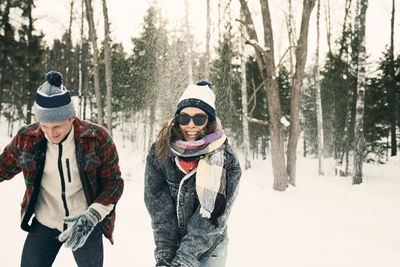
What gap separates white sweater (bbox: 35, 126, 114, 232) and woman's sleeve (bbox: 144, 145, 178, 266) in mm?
364

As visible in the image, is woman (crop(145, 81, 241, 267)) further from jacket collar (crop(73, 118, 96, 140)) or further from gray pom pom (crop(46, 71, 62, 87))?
gray pom pom (crop(46, 71, 62, 87))

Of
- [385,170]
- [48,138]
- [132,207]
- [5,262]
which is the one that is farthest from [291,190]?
[385,170]

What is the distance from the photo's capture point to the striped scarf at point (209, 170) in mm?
1672

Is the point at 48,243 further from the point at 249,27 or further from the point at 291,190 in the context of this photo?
the point at 291,190

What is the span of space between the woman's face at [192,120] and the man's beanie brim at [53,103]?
2.39 ft

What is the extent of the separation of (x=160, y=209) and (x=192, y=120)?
0.59 meters

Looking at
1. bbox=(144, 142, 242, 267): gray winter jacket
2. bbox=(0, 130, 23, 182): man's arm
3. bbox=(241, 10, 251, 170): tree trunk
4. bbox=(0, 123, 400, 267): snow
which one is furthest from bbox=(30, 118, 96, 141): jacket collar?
bbox=(241, 10, 251, 170): tree trunk

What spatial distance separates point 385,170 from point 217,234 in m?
17.4

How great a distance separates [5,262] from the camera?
130 inches

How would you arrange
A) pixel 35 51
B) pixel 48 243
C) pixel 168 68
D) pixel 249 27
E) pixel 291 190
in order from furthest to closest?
pixel 35 51, pixel 168 68, pixel 291 190, pixel 249 27, pixel 48 243

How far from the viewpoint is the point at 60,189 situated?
1.87 meters

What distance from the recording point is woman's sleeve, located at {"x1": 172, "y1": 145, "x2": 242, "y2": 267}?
1.58 m

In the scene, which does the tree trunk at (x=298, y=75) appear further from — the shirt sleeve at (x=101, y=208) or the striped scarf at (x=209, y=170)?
the shirt sleeve at (x=101, y=208)

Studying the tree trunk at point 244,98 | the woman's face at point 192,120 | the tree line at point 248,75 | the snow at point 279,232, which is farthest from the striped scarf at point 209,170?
the tree trunk at point 244,98
